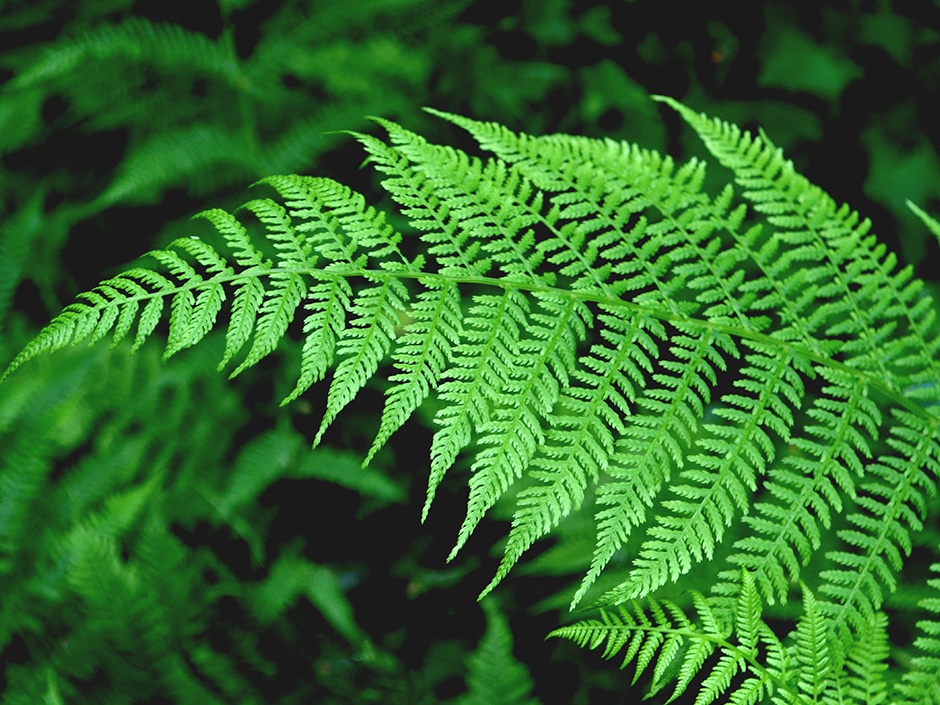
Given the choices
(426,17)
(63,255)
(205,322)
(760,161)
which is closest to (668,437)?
(760,161)

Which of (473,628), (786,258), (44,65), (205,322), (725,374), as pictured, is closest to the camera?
(205,322)

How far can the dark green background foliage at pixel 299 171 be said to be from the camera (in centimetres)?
204

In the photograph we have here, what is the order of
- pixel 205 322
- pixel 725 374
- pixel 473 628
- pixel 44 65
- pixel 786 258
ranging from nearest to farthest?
pixel 205 322, pixel 786 258, pixel 44 65, pixel 473 628, pixel 725 374

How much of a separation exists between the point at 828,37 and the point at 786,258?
5.04 feet

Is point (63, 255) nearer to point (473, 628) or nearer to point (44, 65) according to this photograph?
point (44, 65)

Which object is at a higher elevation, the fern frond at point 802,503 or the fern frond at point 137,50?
the fern frond at point 137,50

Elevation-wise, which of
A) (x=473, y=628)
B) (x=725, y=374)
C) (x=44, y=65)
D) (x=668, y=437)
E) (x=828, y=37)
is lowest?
(x=473, y=628)

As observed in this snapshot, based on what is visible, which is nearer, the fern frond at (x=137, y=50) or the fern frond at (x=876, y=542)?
the fern frond at (x=876, y=542)

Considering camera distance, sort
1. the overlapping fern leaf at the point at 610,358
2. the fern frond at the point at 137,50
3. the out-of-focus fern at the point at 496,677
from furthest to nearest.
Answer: the fern frond at the point at 137,50
the out-of-focus fern at the point at 496,677
the overlapping fern leaf at the point at 610,358

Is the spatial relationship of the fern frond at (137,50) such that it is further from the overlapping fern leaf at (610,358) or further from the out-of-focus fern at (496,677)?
the out-of-focus fern at (496,677)

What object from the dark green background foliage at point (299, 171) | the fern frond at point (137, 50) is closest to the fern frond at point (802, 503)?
the dark green background foliage at point (299, 171)

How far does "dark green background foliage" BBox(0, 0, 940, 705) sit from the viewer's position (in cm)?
204

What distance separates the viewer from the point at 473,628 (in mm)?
2232

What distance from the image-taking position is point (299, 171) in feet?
7.60
